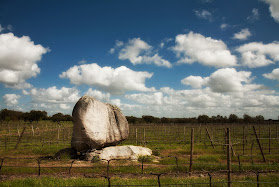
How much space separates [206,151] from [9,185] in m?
15.1

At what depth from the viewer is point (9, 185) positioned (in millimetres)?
8891

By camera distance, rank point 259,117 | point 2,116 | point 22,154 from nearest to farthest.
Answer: point 22,154, point 2,116, point 259,117

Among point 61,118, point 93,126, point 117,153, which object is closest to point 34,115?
point 61,118

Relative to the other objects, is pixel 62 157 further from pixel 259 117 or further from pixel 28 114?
pixel 259 117

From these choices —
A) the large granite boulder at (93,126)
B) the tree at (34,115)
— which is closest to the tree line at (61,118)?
the tree at (34,115)

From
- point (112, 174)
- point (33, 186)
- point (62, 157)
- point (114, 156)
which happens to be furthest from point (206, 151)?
point (33, 186)

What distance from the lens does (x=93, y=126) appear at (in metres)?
14.9

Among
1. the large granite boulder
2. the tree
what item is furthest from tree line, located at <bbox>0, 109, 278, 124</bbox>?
the large granite boulder

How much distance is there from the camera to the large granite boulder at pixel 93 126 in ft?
47.8

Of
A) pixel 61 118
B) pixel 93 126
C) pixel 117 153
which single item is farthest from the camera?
pixel 61 118

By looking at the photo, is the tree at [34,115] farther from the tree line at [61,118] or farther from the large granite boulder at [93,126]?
the large granite boulder at [93,126]

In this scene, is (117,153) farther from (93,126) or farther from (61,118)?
(61,118)

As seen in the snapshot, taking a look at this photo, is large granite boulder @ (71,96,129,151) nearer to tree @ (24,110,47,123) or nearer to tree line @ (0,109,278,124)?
tree line @ (0,109,278,124)

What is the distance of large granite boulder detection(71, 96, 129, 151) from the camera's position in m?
14.6
